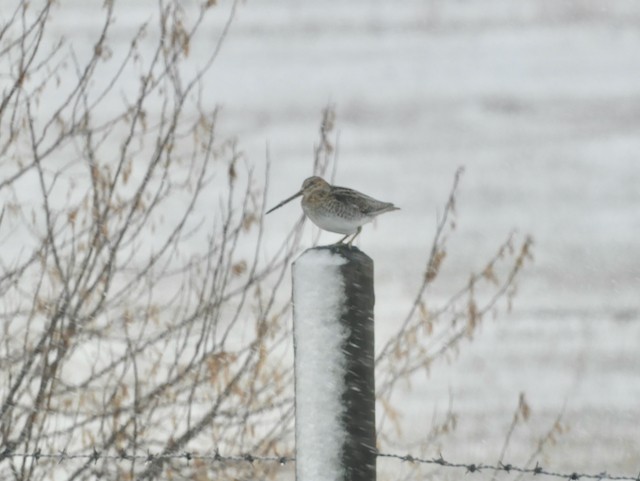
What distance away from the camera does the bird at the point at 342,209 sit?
399 cm

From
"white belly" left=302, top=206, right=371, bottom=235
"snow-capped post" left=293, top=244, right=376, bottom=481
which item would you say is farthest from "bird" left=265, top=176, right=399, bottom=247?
"snow-capped post" left=293, top=244, right=376, bottom=481

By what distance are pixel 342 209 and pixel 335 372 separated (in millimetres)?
1268

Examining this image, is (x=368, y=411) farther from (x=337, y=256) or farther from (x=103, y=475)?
(x=103, y=475)

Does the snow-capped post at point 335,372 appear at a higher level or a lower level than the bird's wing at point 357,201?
lower

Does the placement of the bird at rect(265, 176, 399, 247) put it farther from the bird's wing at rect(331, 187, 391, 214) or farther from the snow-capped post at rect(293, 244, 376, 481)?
the snow-capped post at rect(293, 244, 376, 481)

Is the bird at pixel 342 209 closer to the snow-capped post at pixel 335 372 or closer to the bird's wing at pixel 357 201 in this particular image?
the bird's wing at pixel 357 201

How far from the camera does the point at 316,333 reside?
2.81 metres

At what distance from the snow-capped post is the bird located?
44.2 inches

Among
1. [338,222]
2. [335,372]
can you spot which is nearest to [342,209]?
[338,222]

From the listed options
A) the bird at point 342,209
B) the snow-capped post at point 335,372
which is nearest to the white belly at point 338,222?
the bird at point 342,209

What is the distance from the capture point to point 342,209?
13.1 ft

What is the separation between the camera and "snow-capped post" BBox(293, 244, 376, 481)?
2.78m

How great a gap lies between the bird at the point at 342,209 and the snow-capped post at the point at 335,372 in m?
1.12

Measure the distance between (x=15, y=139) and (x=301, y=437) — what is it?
13.8 ft
